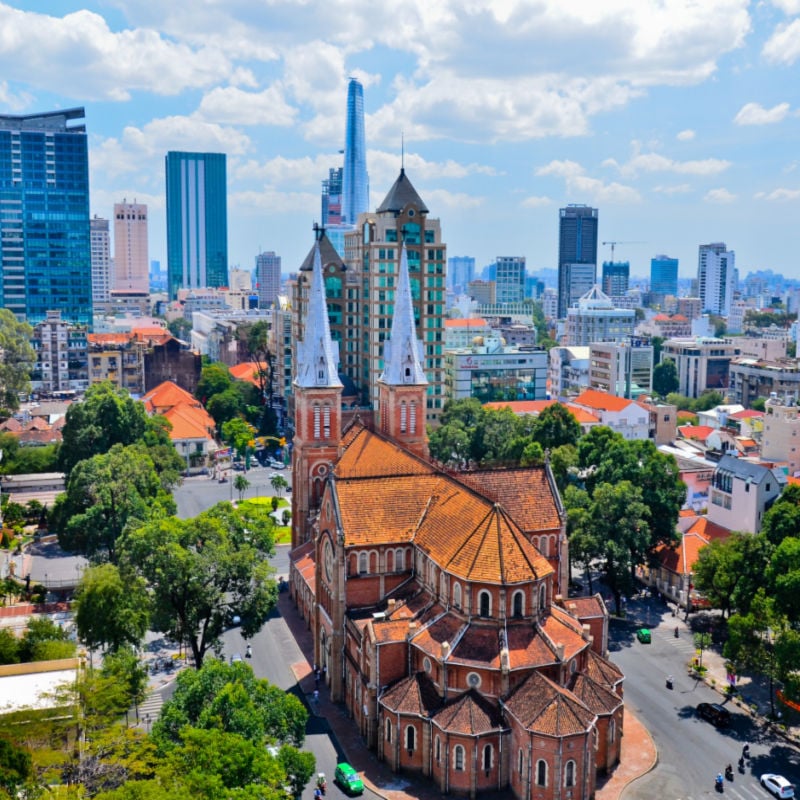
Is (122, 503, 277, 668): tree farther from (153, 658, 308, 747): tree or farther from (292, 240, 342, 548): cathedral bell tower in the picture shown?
(292, 240, 342, 548): cathedral bell tower

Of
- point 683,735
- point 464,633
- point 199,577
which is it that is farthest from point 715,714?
point 199,577

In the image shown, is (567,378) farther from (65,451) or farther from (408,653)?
(408,653)

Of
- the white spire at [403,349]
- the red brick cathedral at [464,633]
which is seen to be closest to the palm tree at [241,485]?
the white spire at [403,349]

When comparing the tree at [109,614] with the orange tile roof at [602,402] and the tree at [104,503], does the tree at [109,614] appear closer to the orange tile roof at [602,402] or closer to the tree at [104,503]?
the tree at [104,503]

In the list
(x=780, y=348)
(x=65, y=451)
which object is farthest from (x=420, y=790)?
(x=780, y=348)

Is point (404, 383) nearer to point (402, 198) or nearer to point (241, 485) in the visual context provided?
point (241, 485)

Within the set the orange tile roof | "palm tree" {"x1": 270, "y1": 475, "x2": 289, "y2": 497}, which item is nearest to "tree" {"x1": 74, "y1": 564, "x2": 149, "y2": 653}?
"palm tree" {"x1": 270, "y1": 475, "x2": 289, "y2": 497}
